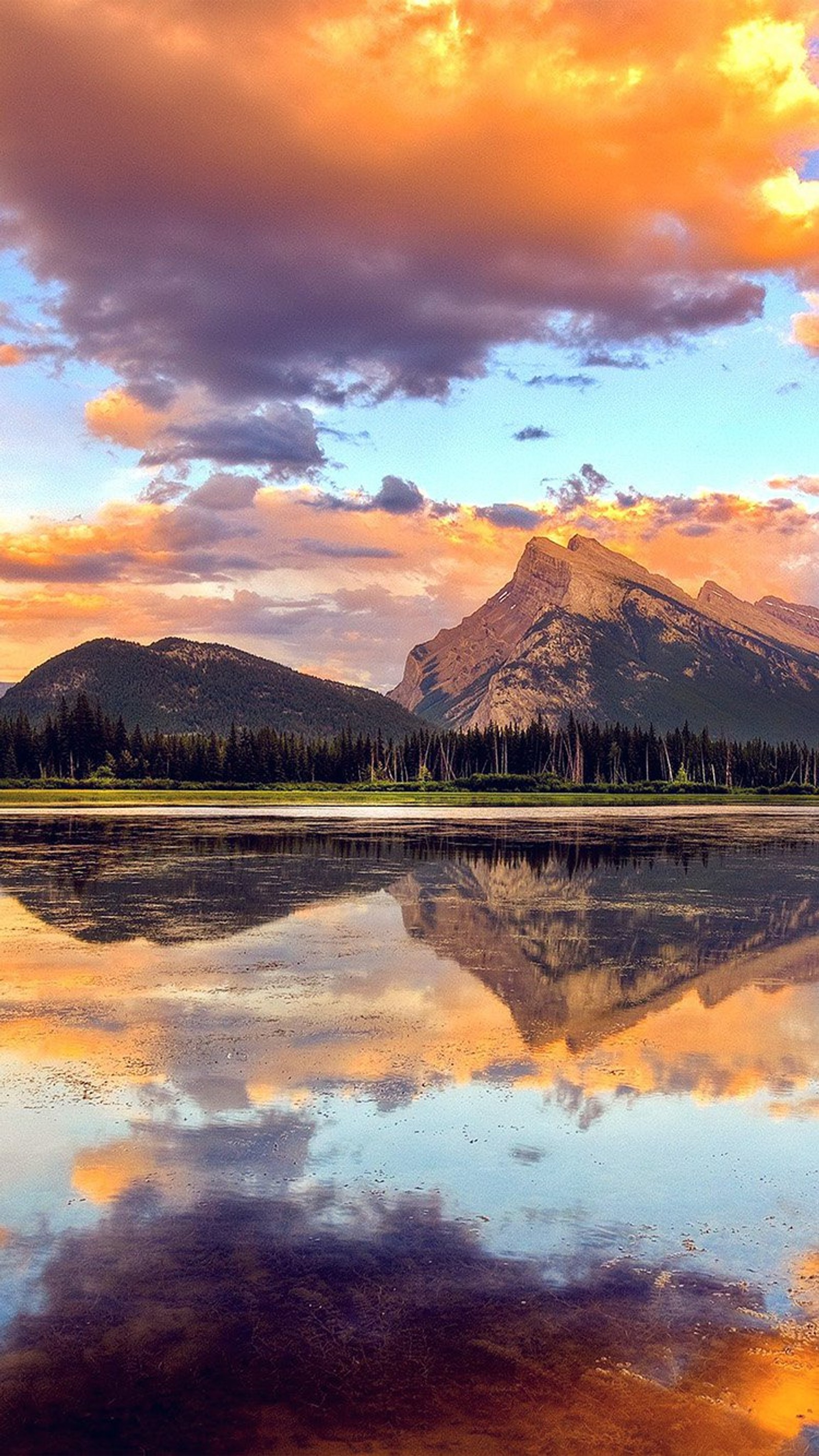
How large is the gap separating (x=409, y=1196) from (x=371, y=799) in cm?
14743

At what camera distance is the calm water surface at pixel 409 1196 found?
29.9ft

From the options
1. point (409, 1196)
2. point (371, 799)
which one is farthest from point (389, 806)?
point (409, 1196)

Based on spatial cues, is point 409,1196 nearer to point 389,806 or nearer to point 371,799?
point 389,806

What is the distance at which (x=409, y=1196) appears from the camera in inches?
527

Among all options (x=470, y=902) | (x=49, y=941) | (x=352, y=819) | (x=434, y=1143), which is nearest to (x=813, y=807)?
(x=352, y=819)

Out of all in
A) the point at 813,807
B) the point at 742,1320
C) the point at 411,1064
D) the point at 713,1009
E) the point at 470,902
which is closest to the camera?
the point at 742,1320

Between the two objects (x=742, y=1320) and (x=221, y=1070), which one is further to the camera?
(x=221, y=1070)

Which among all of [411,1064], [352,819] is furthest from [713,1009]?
[352,819]

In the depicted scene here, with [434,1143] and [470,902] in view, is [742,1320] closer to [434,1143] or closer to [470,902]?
[434,1143]

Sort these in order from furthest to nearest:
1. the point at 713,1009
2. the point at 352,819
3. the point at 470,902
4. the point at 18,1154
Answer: the point at 352,819
the point at 470,902
the point at 713,1009
the point at 18,1154

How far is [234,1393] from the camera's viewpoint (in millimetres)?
9242

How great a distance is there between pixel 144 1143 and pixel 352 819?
89291mm

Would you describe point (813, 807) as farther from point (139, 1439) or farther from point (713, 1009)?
point (139, 1439)

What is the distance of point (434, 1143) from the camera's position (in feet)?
50.0
